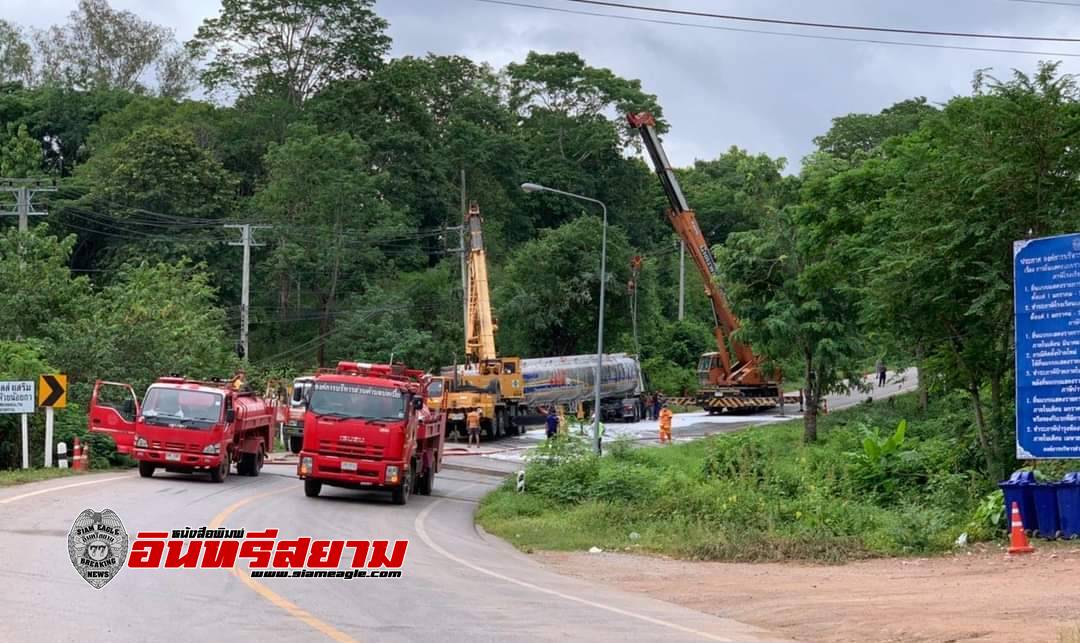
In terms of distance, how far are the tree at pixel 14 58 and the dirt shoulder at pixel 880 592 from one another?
73.5 metres

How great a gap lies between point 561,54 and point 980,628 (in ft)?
239

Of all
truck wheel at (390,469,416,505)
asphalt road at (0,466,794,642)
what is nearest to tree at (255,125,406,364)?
truck wheel at (390,469,416,505)

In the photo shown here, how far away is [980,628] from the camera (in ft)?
38.7

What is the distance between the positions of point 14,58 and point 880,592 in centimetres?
8041

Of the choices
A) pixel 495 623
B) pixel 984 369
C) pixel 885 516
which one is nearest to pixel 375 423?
pixel 885 516

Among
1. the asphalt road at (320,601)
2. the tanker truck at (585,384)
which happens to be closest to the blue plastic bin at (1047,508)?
the asphalt road at (320,601)

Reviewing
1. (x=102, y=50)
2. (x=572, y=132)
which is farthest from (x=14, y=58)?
(x=572, y=132)

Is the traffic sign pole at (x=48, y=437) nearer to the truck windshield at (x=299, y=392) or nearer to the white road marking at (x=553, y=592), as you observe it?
the truck windshield at (x=299, y=392)

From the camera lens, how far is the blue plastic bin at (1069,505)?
1839cm

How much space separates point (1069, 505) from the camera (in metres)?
18.5

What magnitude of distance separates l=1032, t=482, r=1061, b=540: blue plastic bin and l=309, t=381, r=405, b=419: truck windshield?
41.1 feet

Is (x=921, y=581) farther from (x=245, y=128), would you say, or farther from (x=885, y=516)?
(x=245, y=128)

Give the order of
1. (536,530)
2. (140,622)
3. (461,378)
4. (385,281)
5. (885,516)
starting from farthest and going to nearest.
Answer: (385,281) < (461,378) < (536,530) < (885,516) < (140,622)

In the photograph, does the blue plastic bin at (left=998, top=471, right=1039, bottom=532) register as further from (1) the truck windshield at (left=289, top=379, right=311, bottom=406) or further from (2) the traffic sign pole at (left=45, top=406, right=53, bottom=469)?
(1) the truck windshield at (left=289, top=379, right=311, bottom=406)
